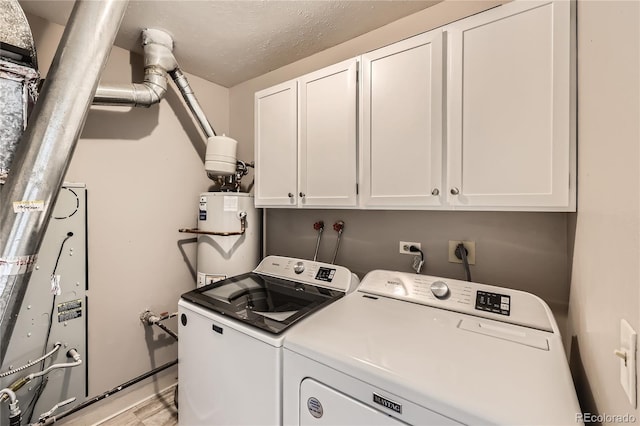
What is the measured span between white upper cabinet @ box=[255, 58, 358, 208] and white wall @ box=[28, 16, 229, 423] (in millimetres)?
778

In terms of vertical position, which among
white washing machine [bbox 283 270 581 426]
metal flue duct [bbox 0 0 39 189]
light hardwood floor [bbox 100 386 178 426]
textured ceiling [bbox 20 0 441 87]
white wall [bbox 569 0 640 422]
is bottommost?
light hardwood floor [bbox 100 386 178 426]

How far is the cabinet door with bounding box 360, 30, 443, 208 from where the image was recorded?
1.22 metres

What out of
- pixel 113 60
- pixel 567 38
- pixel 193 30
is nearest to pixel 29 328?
pixel 113 60

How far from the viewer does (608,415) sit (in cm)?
62

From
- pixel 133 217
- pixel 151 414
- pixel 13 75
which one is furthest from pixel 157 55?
pixel 151 414

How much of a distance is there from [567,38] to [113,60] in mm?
2481

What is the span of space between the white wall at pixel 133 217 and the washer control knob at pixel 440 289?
1901 mm

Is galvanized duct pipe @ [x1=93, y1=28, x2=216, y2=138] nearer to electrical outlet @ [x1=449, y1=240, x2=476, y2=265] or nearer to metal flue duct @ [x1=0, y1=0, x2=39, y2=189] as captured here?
metal flue duct @ [x1=0, y1=0, x2=39, y2=189]

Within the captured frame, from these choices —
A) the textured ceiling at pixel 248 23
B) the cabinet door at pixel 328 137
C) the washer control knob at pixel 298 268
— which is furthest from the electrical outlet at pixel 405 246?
the textured ceiling at pixel 248 23

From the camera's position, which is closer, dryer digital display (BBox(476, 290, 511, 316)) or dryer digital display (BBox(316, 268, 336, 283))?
dryer digital display (BBox(476, 290, 511, 316))

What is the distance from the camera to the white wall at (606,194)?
0.52m

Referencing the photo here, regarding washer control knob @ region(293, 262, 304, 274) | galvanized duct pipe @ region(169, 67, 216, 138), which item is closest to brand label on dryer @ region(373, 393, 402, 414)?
washer control knob @ region(293, 262, 304, 274)

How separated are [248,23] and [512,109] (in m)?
1.54

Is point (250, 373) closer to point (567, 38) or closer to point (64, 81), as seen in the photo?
point (64, 81)
